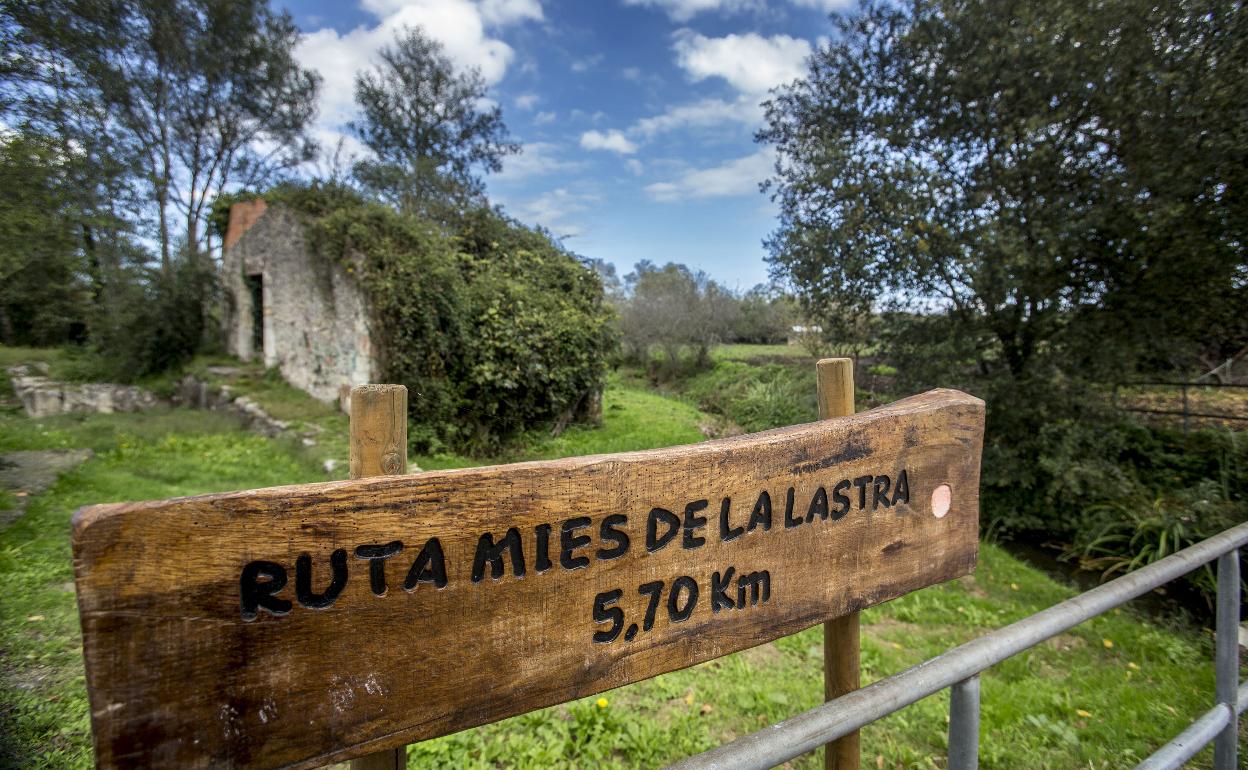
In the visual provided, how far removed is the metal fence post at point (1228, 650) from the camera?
1.62m

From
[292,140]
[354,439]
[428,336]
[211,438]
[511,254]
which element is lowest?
[211,438]

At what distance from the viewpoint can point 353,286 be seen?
7676 millimetres

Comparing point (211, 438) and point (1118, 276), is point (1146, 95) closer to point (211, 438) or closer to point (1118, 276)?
point (1118, 276)

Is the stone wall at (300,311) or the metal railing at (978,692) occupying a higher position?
the stone wall at (300,311)

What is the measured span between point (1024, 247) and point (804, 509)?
6524mm

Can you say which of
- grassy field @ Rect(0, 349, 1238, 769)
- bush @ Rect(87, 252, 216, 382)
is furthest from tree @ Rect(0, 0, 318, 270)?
grassy field @ Rect(0, 349, 1238, 769)

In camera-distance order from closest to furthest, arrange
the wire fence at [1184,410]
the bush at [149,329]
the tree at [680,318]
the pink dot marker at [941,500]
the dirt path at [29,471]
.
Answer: the pink dot marker at [941,500], the dirt path at [29,471], the wire fence at [1184,410], the bush at [149,329], the tree at [680,318]

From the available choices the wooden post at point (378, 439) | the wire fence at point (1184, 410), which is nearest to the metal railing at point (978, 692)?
the wooden post at point (378, 439)

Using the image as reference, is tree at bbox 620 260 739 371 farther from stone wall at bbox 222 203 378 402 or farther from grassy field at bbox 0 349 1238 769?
grassy field at bbox 0 349 1238 769

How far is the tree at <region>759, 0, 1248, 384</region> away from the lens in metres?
5.22

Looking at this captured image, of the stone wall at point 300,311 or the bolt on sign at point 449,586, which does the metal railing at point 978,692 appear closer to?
the bolt on sign at point 449,586

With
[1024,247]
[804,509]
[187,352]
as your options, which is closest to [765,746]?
[804,509]

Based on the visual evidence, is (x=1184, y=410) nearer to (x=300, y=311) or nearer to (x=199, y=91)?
(x=300, y=311)

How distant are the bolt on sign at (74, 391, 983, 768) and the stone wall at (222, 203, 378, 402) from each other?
7140 millimetres
